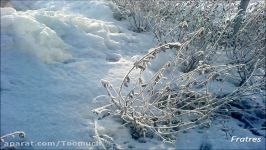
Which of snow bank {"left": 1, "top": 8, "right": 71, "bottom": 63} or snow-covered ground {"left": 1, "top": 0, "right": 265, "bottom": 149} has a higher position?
snow bank {"left": 1, "top": 8, "right": 71, "bottom": 63}

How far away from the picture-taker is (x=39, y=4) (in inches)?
228

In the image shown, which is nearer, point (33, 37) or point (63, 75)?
point (63, 75)

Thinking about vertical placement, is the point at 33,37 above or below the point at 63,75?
above

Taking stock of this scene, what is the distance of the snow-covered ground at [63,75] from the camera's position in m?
3.08

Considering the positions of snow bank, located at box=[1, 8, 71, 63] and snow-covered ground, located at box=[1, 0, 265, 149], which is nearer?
snow-covered ground, located at box=[1, 0, 265, 149]

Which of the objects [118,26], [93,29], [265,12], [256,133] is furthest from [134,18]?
[256,133]

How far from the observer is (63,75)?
12.0 ft

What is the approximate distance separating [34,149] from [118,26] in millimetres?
2743

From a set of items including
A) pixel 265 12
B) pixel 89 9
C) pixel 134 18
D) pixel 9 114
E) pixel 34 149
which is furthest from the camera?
pixel 89 9

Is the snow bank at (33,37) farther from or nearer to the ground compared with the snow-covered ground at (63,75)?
farther from the ground

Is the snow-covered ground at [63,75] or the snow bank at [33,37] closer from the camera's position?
the snow-covered ground at [63,75]

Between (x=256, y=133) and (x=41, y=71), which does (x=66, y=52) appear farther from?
(x=256, y=133)

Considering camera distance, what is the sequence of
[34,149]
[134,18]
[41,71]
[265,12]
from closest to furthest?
[34,149], [41,71], [265,12], [134,18]

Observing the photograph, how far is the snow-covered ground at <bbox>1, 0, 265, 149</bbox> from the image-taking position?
121 inches
